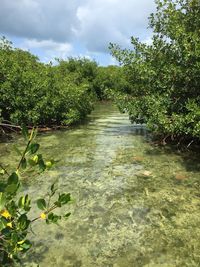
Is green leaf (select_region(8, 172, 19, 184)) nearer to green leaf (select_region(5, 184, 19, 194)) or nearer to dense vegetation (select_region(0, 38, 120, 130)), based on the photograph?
green leaf (select_region(5, 184, 19, 194))

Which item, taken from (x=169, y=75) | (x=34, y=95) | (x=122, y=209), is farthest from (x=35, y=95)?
(x=122, y=209)

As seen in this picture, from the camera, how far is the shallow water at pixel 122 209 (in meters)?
4.80

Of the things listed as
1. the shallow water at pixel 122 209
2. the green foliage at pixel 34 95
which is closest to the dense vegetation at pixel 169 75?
the shallow water at pixel 122 209

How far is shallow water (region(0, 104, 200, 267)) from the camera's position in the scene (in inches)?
189

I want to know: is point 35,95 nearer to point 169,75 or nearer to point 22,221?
point 169,75

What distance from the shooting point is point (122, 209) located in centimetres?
634

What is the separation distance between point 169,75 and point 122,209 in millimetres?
6174

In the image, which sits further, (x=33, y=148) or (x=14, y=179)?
(x=33, y=148)

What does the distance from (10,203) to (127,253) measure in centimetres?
232

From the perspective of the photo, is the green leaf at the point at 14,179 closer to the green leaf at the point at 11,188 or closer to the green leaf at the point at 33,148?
the green leaf at the point at 11,188

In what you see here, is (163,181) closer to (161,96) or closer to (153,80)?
(161,96)

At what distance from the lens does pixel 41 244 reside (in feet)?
16.6

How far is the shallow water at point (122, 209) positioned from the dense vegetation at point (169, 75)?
116cm

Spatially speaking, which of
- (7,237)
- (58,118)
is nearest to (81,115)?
(58,118)
